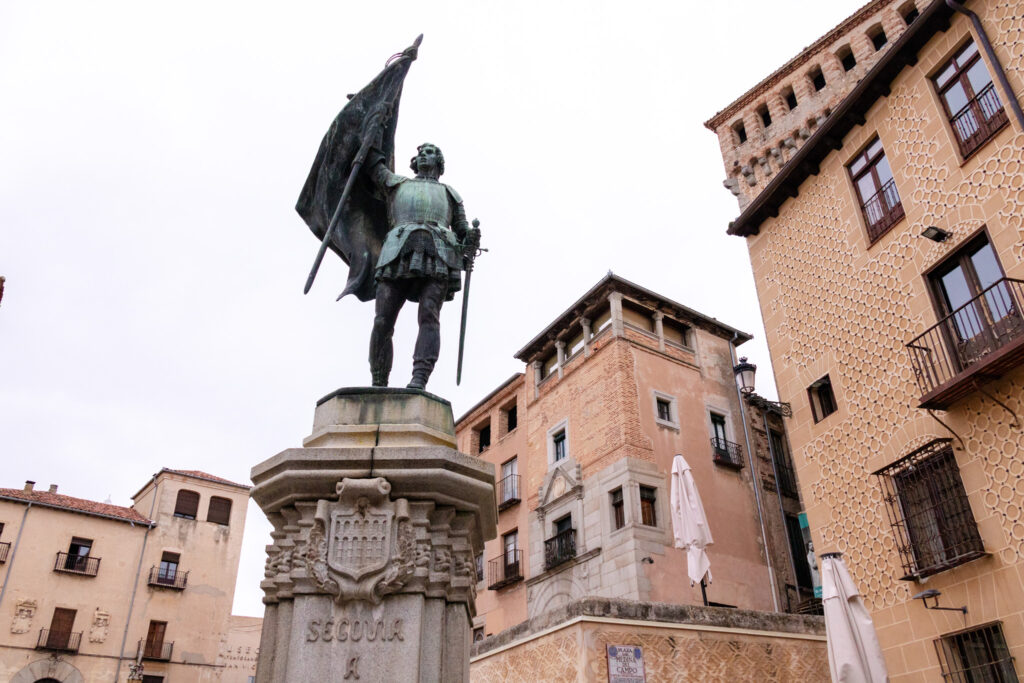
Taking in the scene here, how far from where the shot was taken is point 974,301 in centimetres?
1274

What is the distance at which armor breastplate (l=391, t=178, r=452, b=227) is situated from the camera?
599cm

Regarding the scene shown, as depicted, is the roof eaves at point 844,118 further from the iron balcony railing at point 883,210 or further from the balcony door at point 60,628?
the balcony door at point 60,628

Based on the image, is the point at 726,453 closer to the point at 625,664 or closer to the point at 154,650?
the point at 625,664

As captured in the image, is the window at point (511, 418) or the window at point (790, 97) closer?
the window at point (511, 418)

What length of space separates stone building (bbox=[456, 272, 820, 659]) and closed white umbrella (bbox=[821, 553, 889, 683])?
32.3ft

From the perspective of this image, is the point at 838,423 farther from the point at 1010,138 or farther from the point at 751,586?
the point at 751,586

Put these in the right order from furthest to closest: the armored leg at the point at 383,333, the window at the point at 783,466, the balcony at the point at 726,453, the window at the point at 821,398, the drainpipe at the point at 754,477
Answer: the window at the point at 783,466
the balcony at the point at 726,453
the drainpipe at the point at 754,477
the window at the point at 821,398
the armored leg at the point at 383,333

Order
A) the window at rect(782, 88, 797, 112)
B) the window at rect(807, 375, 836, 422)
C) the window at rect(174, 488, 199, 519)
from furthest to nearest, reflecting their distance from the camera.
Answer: the window at rect(174, 488, 199, 519), the window at rect(782, 88, 797, 112), the window at rect(807, 375, 836, 422)

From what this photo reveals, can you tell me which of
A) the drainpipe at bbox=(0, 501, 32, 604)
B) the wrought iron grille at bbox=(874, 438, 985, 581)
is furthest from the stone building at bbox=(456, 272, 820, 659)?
the drainpipe at bbox=(0, 501, 32, 604)

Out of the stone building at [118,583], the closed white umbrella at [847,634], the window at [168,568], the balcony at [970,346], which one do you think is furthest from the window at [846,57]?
the window at [168,568]

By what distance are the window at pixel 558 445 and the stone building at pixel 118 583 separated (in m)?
19.8

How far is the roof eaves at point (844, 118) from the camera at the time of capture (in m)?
14.7

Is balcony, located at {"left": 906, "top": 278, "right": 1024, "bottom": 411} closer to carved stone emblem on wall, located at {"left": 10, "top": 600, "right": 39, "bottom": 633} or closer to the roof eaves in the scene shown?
the roof eaves

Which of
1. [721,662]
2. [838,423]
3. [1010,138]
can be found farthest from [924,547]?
[1010,138]
